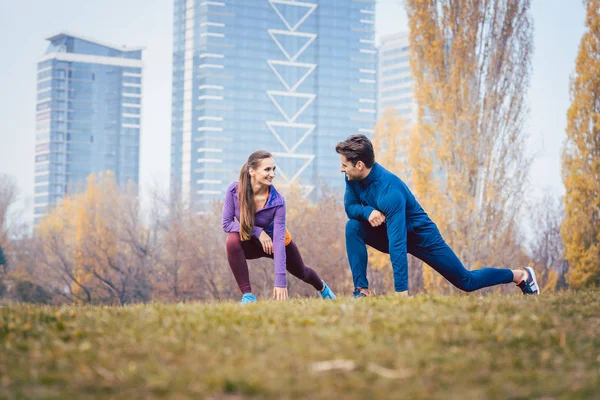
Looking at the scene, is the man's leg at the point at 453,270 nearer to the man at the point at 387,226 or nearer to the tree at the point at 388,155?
the man at the point at 387,226

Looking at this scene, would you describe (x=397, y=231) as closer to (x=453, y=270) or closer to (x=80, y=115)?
(x=453, y=270)

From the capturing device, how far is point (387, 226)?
741 cm

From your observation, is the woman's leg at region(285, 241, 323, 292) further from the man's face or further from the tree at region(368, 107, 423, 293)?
the tree at region(368, 107, 423, 293)

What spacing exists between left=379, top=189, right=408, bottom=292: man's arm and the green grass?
1625 mm

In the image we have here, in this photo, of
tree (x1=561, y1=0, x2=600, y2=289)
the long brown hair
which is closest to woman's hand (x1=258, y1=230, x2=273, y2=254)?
the long brown hair

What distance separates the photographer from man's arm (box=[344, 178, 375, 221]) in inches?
300

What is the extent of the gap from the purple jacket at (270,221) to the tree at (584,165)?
1801 centimetres

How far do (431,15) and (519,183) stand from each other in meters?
5.88

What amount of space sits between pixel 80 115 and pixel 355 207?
156274 millimetres

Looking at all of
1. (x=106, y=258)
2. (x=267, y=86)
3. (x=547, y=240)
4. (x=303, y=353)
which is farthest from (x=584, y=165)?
(x=267, y=86)

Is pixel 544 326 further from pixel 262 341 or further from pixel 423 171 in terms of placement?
pixel 423 171

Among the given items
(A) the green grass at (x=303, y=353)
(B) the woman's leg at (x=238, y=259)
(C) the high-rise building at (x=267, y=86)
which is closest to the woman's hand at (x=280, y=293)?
(B) the woman's leg at (x=238, y=259)

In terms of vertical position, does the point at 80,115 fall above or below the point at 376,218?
above

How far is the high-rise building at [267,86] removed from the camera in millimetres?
142500
